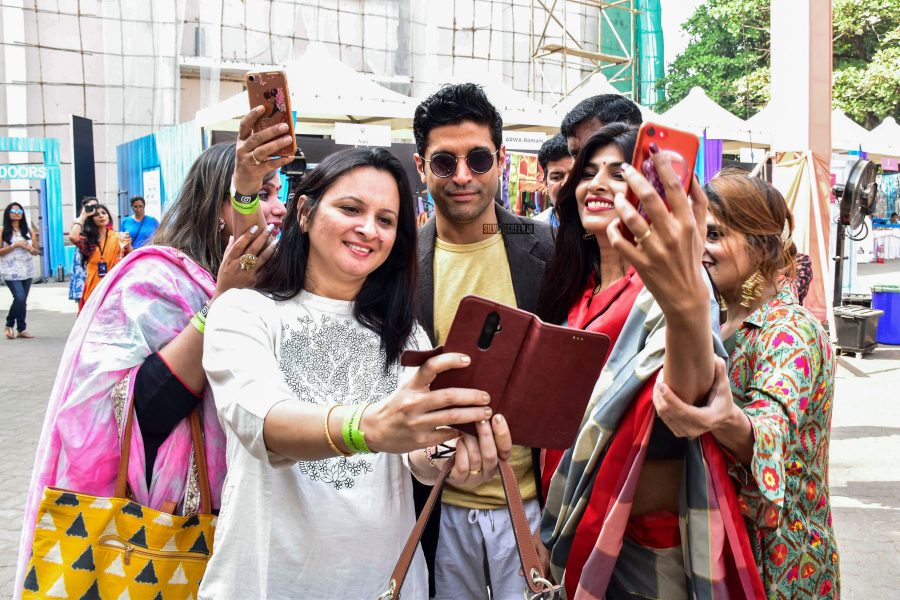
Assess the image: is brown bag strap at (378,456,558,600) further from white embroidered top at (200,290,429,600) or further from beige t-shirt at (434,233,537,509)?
beige t-shirt at (434,233,537,509)

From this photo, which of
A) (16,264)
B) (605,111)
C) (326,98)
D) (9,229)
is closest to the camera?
(605,111)

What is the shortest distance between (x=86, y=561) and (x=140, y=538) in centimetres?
14

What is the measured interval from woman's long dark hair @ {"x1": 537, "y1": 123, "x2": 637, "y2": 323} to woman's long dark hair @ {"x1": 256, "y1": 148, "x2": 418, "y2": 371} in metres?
0.52

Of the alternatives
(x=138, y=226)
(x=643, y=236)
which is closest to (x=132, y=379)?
(x=643, y=236)

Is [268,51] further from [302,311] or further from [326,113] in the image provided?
[302,311]

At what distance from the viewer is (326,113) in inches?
402

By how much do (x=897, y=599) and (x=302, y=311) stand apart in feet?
11.7

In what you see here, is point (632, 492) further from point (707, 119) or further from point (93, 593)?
point (707, 119)

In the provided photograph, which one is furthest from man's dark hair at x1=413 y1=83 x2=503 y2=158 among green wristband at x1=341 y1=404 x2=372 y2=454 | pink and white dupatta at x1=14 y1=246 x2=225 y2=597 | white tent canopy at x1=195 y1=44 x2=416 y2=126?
white tent canopy at x1=195 y1=44 x2=416 y2=126

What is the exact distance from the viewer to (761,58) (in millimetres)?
30172

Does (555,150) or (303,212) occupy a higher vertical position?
(555,150)

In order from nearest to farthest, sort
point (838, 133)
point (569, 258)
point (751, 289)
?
1. point (751, 289)
2. point (569, 258)
3. point (838, 133)

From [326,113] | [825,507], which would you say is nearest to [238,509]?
[825,507]

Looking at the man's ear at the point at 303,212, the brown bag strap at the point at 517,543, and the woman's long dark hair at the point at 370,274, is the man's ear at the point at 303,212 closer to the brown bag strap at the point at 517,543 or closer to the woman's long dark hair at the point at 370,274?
the woman's long dark hair at the point at 370,274
